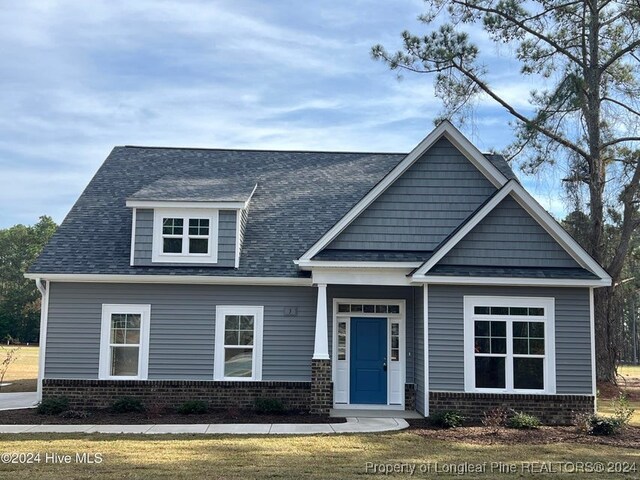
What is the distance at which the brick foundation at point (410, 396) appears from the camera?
48.9 ft

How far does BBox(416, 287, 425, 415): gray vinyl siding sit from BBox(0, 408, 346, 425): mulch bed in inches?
76.2

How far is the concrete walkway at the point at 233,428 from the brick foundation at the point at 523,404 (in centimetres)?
110

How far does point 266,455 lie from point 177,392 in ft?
19.3

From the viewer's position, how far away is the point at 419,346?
47.0 feet

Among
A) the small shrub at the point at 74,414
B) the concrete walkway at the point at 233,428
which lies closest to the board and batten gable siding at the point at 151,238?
the small shrub at the point at 74,414

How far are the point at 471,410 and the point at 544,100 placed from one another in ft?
46.5

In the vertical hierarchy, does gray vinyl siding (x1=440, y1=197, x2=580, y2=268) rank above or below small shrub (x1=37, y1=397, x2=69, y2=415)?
above

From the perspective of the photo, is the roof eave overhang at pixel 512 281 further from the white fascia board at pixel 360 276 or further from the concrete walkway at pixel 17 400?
the concrete walkway at pixel 17 400

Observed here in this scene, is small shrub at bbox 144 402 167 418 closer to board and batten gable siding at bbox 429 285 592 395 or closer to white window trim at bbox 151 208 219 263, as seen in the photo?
white window trim at bbox 151 208 219 263

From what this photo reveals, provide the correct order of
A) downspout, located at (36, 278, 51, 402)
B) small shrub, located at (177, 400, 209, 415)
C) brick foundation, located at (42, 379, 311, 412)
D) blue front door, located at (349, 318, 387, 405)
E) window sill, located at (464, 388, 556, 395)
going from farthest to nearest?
blue front door, located at (349, 318, 387, 405)
downspout, located at (36, 278, 51, 402)
brick foundation, located at (42, 379, 311, 412)
small shrub, located at (177, 400, 209, 415)
window sill, located at (464, 388, 556, 395)

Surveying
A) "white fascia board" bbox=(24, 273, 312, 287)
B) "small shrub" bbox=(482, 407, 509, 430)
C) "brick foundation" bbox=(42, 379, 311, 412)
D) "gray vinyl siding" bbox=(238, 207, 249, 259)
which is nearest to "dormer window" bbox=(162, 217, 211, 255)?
"white fascia board" bbox=(24, 273, 312, 287)

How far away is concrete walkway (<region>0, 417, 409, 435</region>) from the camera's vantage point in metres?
11.7

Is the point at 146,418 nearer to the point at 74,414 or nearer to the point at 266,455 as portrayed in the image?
the point at 74,414

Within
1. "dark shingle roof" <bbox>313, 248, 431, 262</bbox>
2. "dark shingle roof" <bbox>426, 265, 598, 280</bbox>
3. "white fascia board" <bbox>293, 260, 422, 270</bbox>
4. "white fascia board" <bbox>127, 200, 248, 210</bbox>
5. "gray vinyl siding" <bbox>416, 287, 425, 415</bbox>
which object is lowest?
"gray vinyl siding" <bbox>416, 287, 425, 415</bbox>
